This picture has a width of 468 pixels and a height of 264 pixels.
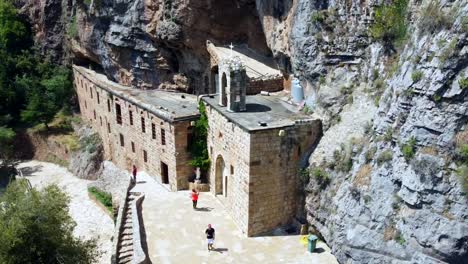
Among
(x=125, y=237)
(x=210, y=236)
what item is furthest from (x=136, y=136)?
(x=210, y=236)

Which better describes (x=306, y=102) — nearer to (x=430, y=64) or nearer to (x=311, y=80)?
(x=311, y=80)

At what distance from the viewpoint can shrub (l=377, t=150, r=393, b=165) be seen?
17.5 meters

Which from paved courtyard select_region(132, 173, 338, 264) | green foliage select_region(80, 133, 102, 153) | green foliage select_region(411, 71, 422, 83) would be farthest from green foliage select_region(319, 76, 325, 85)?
green foliage select_region(80, 133, 102, 153)

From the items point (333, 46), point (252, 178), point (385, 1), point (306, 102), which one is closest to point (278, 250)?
point (252, 178)

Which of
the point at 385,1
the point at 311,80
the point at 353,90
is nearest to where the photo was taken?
the point at 385,1

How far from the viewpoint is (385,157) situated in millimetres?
17656

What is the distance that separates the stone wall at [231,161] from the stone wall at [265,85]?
297 cm

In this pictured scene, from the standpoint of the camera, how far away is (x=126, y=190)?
26.1 meters

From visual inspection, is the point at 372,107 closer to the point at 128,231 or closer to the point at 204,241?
the point at 204,241

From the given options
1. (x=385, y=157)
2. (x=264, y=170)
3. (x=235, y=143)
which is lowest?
(x=264, y=170)

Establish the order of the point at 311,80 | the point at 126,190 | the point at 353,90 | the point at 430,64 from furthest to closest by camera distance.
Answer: the point at 126,190
the point at 311,80
the point at 353,90
the point at 430,64

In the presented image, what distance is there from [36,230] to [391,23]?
16.1 meters

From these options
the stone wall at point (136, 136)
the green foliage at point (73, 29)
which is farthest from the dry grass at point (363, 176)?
the green foliage at point (73, 29)

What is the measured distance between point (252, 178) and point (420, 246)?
24.3 ft
